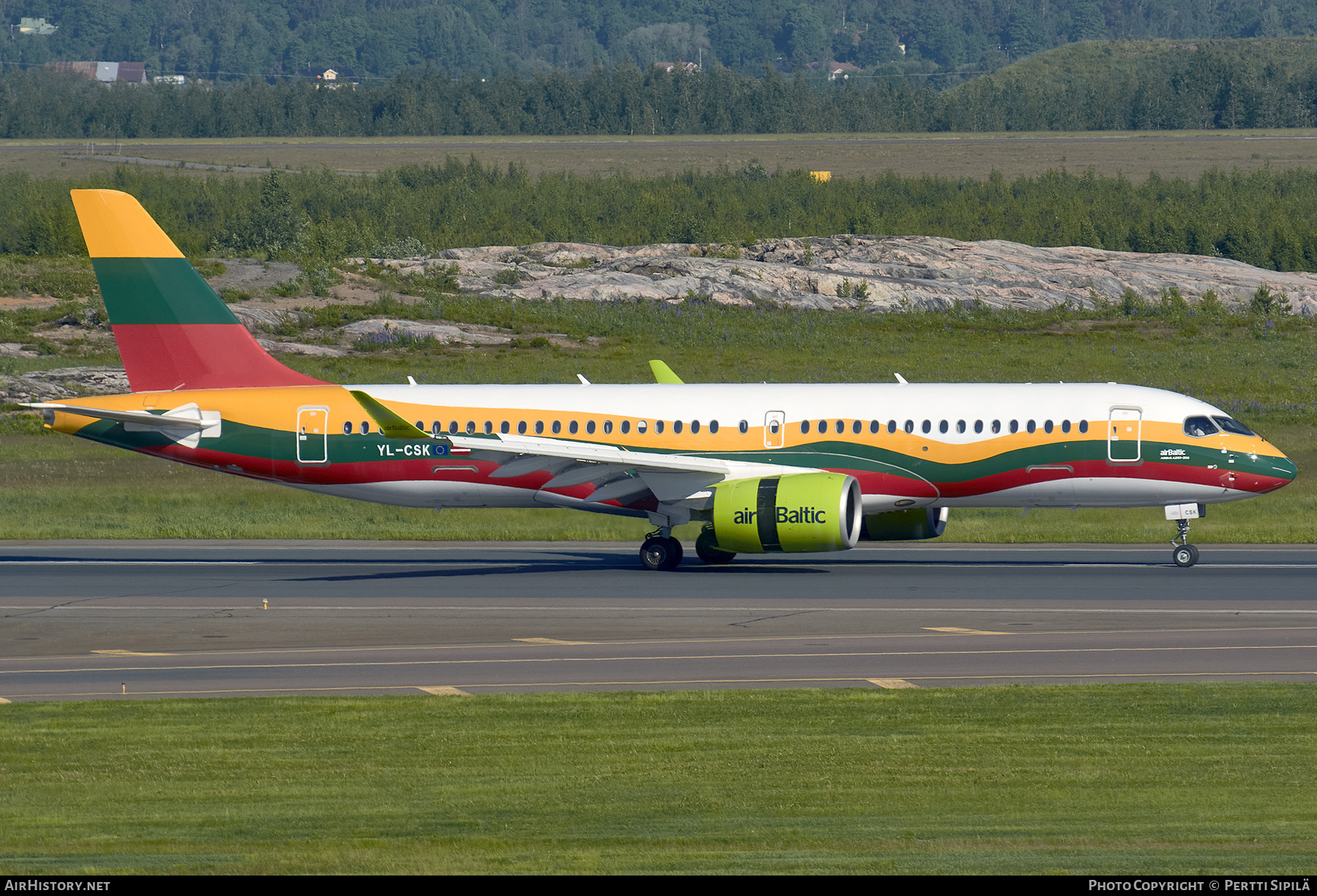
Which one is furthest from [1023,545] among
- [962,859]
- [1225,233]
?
[1225,233]

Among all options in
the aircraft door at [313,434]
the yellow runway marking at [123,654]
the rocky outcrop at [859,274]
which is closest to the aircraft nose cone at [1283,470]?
the aircraft door at [313,434]

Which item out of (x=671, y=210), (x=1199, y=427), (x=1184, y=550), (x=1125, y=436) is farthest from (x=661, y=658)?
(x=671, y=210)

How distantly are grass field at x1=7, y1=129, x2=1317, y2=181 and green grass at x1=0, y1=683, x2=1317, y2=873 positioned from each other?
5619 inches

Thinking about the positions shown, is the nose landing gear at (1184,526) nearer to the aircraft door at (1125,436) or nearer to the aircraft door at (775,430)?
the aircraft door at (1125,436)

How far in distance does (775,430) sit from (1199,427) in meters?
9.28

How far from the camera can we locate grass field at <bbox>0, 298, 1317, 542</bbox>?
4519 cm

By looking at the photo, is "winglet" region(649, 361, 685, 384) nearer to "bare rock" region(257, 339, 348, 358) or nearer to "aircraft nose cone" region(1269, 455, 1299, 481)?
"aircraft nose cone" region(1269, 455, 1299, 481)

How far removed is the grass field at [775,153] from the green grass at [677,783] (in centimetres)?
14271

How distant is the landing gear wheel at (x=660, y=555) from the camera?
1432 inches

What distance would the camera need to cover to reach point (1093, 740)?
1845 centimetres

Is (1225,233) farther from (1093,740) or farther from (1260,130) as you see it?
(1093,740)

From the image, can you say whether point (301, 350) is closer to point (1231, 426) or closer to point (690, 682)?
point (1231, 426)

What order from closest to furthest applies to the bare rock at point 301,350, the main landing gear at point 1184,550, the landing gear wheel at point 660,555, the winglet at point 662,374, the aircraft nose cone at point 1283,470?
1. the aircraft nose cone at point 1283,470
2. the main landing gear at point 1184,550
3. the landing gear wheel at point 660,555
4. the winglet at point 662,374
5. the bare rock at point 301,350

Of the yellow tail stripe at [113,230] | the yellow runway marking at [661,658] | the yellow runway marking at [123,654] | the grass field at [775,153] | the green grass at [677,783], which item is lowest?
the yellow runway marking at [123,654]
